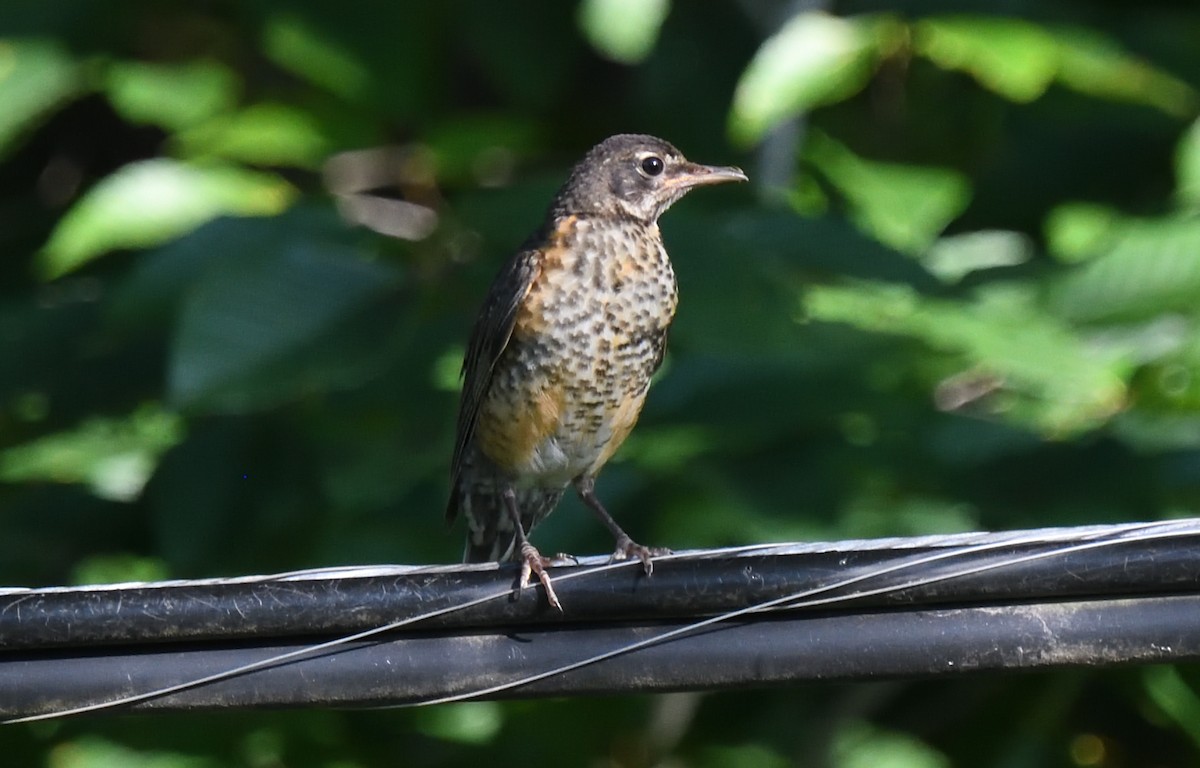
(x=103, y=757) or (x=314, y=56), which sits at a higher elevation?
(x=314, y=56)

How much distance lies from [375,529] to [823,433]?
123 centimetres

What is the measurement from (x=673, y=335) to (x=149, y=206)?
1933 mm

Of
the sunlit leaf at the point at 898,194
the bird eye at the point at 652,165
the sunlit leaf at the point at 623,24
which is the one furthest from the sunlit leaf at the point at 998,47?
the bird eye at the point at 652,165

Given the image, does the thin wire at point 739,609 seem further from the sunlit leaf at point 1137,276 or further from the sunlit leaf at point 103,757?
the sunlit leaf at point 103,757

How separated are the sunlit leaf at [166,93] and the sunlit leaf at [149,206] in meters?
0.37

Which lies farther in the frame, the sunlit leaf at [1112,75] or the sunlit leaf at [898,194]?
the sunlit leaf at [898,194]

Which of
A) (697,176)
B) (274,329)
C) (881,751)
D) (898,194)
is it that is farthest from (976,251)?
(274,329)

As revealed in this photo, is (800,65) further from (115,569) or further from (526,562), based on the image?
(115,569)

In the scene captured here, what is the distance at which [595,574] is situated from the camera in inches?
129

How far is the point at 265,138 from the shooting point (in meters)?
6.20

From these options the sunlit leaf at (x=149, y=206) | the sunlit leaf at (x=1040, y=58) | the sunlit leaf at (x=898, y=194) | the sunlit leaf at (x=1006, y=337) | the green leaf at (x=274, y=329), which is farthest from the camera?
the sunlit leaf at (x=898, y=194)

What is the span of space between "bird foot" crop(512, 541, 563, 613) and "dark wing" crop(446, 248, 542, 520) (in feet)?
2.49

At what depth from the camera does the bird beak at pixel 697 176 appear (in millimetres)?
5461

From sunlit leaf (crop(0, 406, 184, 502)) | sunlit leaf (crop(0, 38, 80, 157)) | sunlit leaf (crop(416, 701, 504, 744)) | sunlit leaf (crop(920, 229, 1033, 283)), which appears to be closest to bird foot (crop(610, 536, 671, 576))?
sunlit leaf (crop(416, 701, 504, 744))
